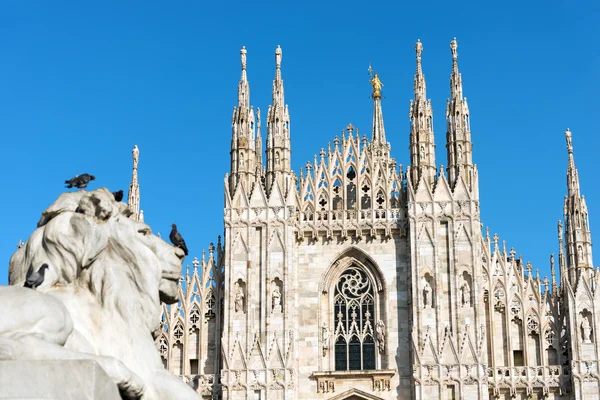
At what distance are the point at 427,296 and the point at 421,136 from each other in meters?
4.41

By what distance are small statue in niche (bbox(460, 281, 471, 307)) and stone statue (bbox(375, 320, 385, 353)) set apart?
2.15 m

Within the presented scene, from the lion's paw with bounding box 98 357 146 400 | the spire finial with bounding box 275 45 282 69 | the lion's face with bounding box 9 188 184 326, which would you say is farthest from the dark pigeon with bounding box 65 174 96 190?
the spire finial with bounding box 275 45 282 69

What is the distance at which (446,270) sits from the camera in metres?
27.1

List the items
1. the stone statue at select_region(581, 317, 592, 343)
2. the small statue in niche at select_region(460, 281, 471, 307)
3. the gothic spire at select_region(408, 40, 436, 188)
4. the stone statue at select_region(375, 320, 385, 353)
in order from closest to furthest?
the stone statue at select_region(581, 317, 592, 343) → the small statue in niche at select_region(460, 281, 471, 307) → the stone statue at select_region(375, 320, 385, 353) → the gothic spire at select_region(408, 40, 436, 188)

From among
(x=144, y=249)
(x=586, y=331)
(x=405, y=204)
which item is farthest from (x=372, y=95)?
(x=144, y=249)

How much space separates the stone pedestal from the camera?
4.00 meters

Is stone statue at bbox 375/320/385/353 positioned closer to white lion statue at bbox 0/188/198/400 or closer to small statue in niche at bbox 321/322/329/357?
small statue in niche at bbox 321/322/329/357

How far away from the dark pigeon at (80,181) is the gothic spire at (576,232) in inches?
907

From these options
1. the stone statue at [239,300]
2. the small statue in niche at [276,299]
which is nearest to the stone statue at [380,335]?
the small statue in niche at [276,299]

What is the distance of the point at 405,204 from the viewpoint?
2817 cm

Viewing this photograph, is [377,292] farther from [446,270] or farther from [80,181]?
[80,181]

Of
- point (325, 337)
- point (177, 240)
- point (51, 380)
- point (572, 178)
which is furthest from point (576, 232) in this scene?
point (51, 380)

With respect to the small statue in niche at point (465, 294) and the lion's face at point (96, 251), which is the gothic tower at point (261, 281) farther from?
the lion's face at point (96, 251)

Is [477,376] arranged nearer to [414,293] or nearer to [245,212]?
[414,293]
